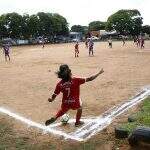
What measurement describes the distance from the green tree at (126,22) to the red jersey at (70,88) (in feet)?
400

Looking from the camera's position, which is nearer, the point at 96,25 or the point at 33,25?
the point at 33,25

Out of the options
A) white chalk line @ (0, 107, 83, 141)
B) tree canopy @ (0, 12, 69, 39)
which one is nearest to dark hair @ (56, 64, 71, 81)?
white chalk line @ (0, 107, 83, 141)

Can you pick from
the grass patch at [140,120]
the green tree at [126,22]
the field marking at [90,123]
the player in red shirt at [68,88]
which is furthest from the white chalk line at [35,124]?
the green tree at [126,22]

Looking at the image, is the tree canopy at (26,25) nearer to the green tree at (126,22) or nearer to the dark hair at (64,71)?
the green tree at (126,22)

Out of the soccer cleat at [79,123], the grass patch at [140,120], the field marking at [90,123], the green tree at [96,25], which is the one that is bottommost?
the green tree at [96,25]

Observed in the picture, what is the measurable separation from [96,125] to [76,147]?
1713 millimetres

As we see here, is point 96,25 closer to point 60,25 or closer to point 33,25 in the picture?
point 60,25

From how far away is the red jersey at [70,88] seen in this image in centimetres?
914

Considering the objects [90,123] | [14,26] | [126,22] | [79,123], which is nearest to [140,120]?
[90,123]

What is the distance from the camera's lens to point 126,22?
132375 mm

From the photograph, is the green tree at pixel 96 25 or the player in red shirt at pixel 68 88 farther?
the green tree at pixel 96 25

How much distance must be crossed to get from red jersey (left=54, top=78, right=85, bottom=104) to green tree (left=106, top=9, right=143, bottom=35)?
122m

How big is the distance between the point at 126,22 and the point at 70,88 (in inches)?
4938

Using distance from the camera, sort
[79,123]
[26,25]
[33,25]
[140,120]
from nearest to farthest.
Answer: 1. [140,120]
2. [79,123]
3. [26,25]
4. [33,25]
